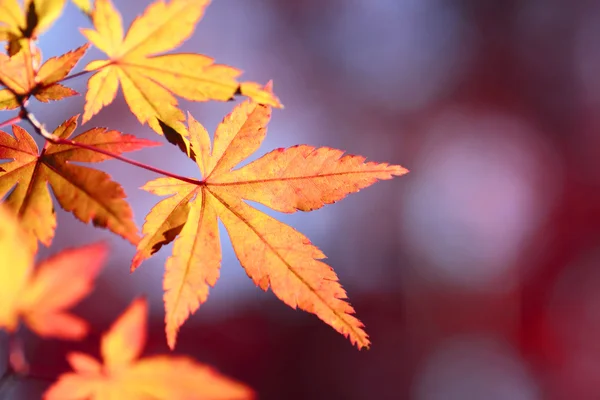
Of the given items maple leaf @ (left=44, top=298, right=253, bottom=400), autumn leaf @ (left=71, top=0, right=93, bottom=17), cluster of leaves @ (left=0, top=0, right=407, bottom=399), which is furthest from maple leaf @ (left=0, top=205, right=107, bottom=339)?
autumn leaf @ (left=71, top=0, right=93, bottom=17)

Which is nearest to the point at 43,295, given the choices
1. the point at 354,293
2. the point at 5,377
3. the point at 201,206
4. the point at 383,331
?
the point at 5,377

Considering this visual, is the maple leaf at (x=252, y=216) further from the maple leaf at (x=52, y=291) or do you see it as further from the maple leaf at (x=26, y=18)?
the maple leaf at (x=26, y=18)

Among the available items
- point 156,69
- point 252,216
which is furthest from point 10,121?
point 252,216

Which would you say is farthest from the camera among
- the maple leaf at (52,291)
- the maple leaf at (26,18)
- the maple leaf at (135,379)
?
the maple leaf at (135,379)

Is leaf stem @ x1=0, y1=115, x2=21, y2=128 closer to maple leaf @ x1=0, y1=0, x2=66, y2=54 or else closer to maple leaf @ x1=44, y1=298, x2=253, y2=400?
maple leaf @ x1=0, y1=0, x2=66, y2=54

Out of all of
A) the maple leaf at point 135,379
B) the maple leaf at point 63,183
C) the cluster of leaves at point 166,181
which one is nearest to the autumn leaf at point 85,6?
the cluster of leaves at point 166,181

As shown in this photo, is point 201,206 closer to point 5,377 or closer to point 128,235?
point 128,235
